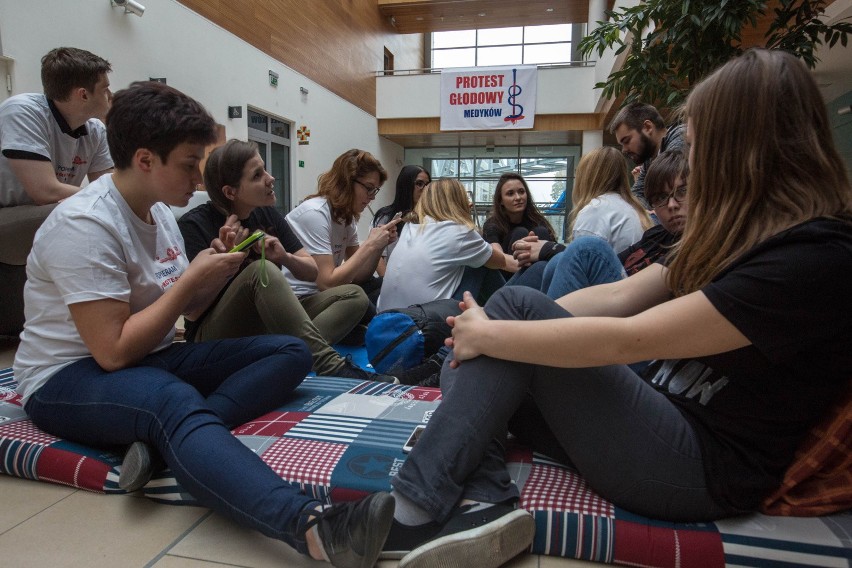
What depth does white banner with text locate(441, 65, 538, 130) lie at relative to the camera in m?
10.3

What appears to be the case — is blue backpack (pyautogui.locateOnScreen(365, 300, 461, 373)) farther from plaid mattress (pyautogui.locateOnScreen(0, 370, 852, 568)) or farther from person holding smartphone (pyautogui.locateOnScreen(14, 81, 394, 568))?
person holding smartphone (pyautogui.locateOnScreen(14, 81, 394, 568))

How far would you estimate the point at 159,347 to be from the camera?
63.7 inches

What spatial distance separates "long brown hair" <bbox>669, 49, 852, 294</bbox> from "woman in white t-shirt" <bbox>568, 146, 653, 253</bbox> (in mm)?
1449

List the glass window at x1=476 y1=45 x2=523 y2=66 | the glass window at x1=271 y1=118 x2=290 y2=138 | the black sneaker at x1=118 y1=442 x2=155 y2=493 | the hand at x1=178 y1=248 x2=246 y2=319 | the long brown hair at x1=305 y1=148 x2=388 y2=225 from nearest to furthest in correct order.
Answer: the black sneaker at x1=118 y1=442 x2=155 y2=493, the hand at x1=178 y1=248 x2=246 y2=319, the long brown hair at x1=305 y1=148 x2=388 y2=225, the glass window at x1=271 y1=118 x2=290 y2=138, the glass window at x1=476 y1=45 x2=523 y2=66

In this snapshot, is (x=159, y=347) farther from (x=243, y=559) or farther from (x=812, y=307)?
(x=812, y=307)

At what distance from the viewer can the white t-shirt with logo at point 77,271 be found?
129cm

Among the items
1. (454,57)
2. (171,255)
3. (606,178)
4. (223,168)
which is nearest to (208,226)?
(223,168)

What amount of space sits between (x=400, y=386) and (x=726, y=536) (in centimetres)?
115

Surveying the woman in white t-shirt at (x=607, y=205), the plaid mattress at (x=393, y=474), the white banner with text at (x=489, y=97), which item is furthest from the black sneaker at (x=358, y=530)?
the white banner with text at (x=489, y=97)

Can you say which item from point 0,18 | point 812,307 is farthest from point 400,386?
point 0,18

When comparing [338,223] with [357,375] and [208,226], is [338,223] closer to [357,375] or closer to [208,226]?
[208,226]

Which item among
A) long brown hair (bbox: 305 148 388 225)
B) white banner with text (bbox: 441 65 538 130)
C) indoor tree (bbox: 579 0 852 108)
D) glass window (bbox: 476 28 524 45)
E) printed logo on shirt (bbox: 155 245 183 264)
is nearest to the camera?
printed logo on shirt (bbox: 155 245 183 264)

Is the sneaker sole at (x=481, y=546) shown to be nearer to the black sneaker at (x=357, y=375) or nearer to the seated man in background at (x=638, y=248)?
the seated man in background at (x=638, y=248)

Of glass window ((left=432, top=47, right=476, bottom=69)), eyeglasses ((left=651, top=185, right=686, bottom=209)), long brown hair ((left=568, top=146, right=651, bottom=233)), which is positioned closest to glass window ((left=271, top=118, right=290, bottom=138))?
long brown hair ((left=568, top=146, right=651, bottom=233))
